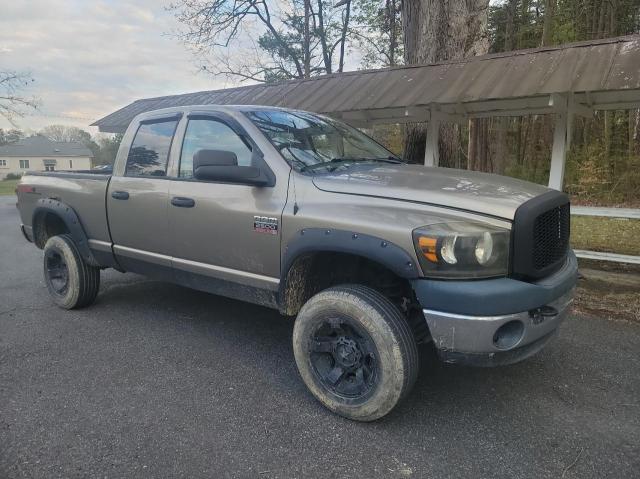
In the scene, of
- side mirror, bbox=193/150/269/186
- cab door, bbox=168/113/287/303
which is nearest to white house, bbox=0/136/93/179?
cab door, bbox=168/113/287/303

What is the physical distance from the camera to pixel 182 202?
143 inches

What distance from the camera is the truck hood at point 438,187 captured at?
2.61 m

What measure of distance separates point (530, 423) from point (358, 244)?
152 cm

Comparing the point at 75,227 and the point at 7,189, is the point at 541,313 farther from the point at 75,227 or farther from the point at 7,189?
the point at 7,189

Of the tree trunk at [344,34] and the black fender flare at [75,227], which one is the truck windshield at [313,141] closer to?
the black fender flare at [75,227]

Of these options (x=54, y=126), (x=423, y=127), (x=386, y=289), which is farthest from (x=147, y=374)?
(x=54, y=126)

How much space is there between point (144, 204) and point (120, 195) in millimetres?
357

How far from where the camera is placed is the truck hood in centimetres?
261

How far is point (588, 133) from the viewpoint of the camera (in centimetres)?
1911

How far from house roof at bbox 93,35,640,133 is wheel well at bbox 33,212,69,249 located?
4061 millimetres

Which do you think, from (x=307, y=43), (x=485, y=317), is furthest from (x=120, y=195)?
(x=307, y=43)

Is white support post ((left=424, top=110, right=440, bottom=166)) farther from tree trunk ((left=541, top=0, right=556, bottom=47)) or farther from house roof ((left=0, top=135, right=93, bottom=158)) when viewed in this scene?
house roof ((left=0, top=135, right=93, bottom=158))

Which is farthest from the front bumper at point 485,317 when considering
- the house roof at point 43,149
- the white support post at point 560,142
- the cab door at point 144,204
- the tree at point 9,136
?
the tree at point 9,136

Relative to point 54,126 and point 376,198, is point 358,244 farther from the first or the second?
point 54,126
